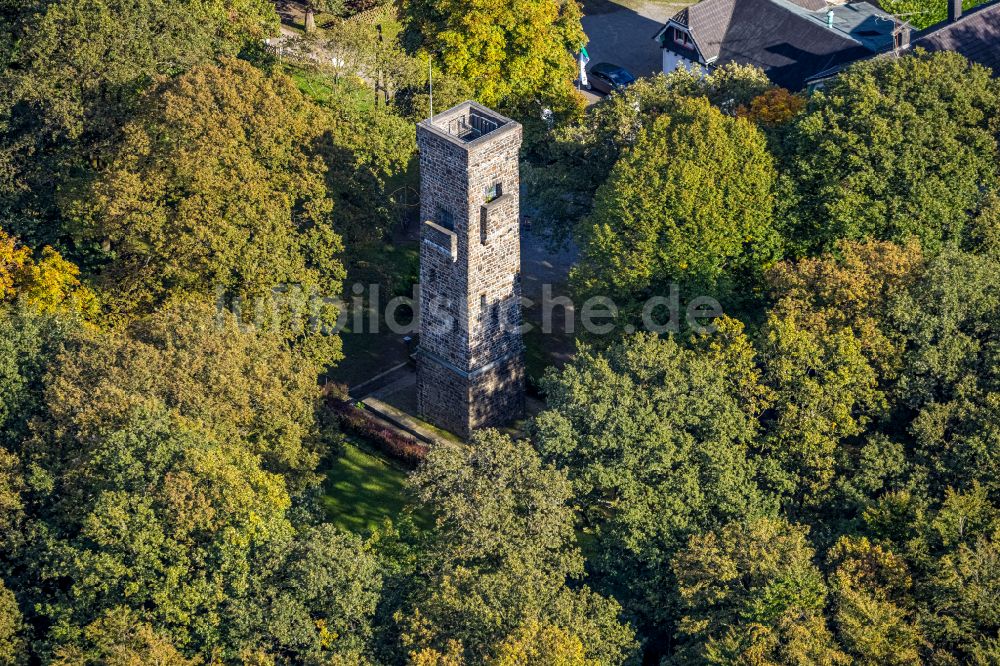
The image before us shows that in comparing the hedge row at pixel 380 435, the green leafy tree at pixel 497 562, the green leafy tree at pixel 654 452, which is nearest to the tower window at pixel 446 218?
the green leafy tree at pixel 654 452

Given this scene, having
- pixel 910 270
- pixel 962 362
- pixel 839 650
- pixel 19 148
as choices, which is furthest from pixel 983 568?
pixel 19 148

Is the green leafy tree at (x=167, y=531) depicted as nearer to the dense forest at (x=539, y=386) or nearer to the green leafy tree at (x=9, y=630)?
the dense forest at (x=539, y=386)

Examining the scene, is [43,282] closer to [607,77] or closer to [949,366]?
[949,366]

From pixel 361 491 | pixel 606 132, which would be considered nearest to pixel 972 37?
pixel 606 132

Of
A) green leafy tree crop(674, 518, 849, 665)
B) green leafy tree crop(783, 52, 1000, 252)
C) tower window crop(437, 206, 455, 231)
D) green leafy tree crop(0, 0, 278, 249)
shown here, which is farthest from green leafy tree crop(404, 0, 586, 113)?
green leafy tree crop(674, 518, 849, 665)

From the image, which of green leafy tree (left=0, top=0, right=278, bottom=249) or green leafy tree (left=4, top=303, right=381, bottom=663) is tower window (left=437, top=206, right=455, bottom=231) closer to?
green leafy tree (left=4, top=303, right=381, bottom=663)

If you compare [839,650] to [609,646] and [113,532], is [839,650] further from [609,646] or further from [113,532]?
[113,532]
